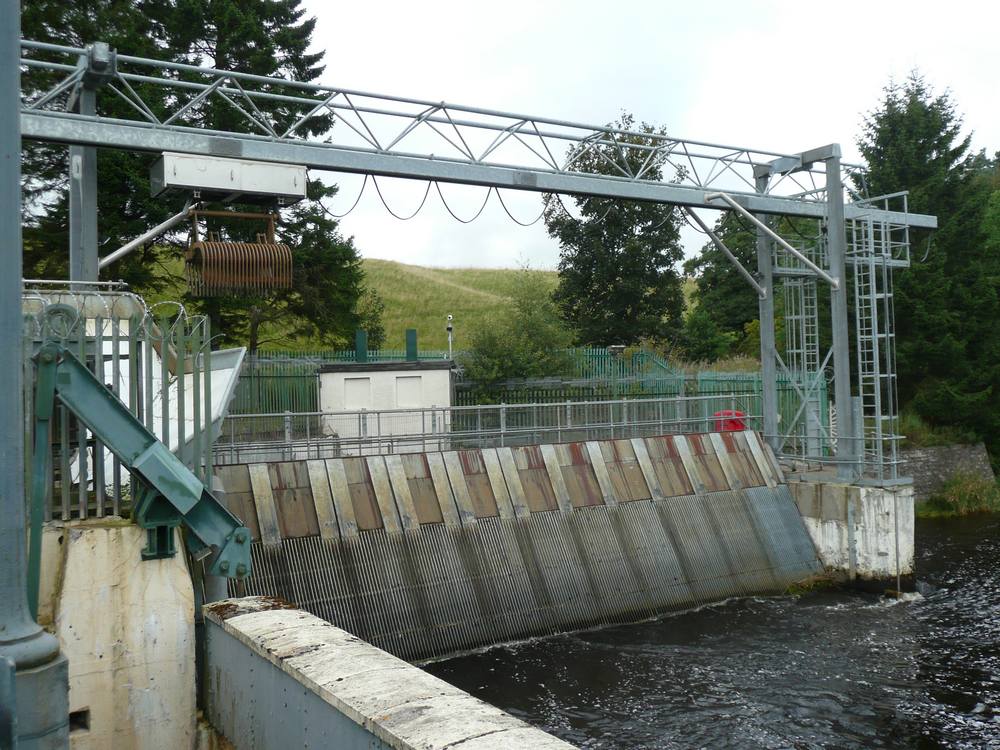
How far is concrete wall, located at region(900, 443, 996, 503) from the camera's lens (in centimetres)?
3062

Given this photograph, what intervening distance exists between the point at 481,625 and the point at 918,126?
29012 mm

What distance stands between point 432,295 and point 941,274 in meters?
58.7

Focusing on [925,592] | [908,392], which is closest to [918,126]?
[908,392]

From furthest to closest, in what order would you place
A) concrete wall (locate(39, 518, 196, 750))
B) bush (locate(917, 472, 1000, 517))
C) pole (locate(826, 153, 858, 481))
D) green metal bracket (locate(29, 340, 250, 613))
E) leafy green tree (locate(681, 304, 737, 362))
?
leafy green tree (locate(681, 304, 737, 362)), bush (locate(917, 472, 1000, 517)), pole (locate(826, 153, 858, 481)), concrete wall (locate(39, 518, 196, 750)), green metal bracket (locate(29, 340, 250, 613))

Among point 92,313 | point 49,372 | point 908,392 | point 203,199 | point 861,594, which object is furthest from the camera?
point 908,392

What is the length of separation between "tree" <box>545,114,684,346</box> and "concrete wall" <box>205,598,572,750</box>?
37771 millimetres

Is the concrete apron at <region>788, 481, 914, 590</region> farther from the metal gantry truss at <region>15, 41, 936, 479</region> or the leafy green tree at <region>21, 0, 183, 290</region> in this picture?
the leafy green tree at <region>21, 0, 183, 290</region>

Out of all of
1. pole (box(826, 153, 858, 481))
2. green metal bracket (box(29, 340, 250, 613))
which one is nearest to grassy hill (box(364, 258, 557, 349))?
pole (box(826, 153, 858, 481))

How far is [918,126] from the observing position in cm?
3341

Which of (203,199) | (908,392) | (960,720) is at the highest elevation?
(203,199)

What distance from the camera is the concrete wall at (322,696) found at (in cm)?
407

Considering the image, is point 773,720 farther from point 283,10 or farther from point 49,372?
point 283,10

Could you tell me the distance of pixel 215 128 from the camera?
29.7m

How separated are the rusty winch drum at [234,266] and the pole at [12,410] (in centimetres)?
918
